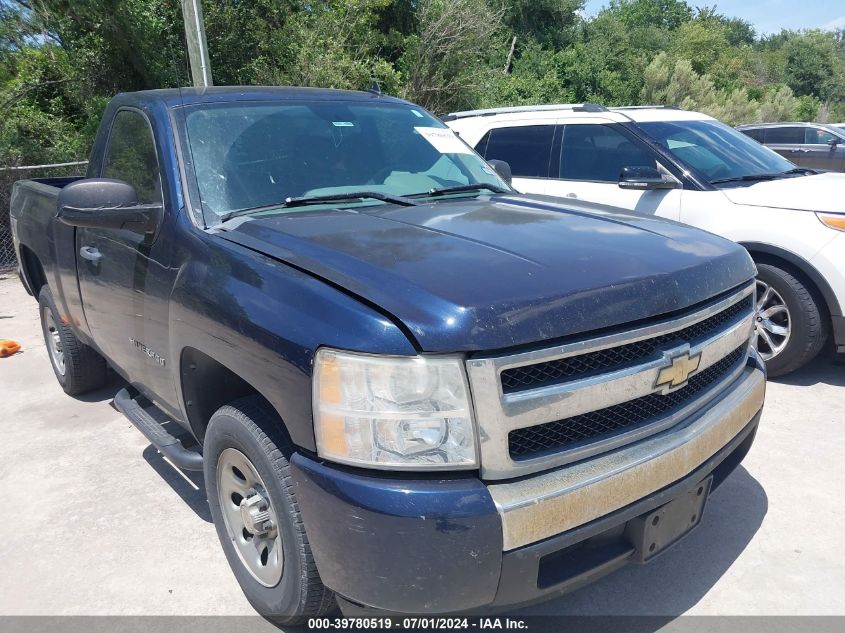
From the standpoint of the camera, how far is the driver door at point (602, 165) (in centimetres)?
564

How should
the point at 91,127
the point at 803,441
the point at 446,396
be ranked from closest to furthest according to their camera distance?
the point at 446,396
the point at 803,441
the point at 91,127

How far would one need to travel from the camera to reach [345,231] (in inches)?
101

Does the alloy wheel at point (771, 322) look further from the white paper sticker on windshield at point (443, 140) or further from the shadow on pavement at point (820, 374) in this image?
the white paper sticker on windshield at point (443, 140)

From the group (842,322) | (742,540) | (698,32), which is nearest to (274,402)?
A: (742,540)

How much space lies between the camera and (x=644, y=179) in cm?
541

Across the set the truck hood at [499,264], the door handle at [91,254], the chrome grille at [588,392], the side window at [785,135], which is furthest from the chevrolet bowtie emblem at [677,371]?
the side window at [785,135]

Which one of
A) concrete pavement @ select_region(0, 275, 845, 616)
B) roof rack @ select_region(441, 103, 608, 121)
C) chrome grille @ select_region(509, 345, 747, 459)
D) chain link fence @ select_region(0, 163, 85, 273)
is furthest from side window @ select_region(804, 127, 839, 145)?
chrome grille @ select_region(509, 345, 747, 459)

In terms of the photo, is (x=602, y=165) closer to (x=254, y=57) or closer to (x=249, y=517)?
(x=249, y=517)

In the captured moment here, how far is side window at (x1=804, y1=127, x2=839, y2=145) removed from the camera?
1392 centimetres

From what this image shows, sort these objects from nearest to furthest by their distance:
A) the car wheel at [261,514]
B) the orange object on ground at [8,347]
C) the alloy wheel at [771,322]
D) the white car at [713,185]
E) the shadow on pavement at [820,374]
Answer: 1. the car wheel at [261,514]
2. the white car at [713,185]
3. the alloy wheel at [771,322]
4. the shadow on pavement at [820,374]
5. the orange object on ground at [8,347]

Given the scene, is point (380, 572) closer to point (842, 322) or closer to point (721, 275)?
point (721, 275)

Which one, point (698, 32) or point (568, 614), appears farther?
point (698, 32)

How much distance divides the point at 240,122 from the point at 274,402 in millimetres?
1623

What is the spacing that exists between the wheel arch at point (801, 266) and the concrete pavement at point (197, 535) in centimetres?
64
